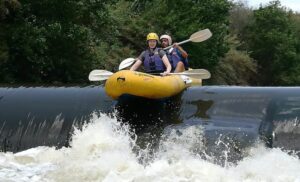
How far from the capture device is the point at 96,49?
16.6 metres

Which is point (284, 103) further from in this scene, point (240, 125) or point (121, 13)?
point (121, 13)

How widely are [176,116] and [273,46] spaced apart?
1195 inches

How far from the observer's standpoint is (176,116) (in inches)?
306

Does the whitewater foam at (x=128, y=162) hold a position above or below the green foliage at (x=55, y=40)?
below

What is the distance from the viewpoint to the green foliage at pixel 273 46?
121 feet

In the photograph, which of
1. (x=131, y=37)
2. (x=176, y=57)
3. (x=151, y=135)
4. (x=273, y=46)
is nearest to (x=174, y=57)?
(x=176, y=57)

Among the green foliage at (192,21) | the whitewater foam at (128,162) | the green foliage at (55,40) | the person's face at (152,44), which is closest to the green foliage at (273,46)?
the green foliage at (192,21)

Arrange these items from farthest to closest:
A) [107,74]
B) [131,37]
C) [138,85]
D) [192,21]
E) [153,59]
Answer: [192,21] → [131,37] → [153,59] → [107,74] → [138,85]

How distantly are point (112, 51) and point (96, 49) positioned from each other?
3.23 meters

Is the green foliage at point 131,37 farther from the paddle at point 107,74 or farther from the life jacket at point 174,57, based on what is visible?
the paddle at point 107,74

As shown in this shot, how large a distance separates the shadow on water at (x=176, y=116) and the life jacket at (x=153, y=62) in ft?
1.96

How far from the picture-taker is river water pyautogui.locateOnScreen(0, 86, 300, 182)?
6.06 m

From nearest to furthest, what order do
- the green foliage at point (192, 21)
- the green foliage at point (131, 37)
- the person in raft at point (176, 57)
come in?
the person in raft at point (176, 57), the green foliage at point (131, 37), the green foliage at point (192, 21)

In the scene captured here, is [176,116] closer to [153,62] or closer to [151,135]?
[151,135]
